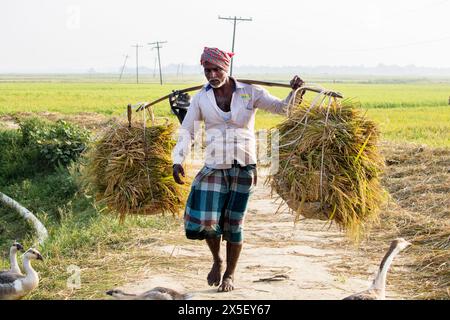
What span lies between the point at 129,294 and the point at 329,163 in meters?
1.61

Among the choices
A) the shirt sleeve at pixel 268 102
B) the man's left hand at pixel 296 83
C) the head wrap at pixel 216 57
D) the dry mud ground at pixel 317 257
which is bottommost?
the dry mud ground at pixel 317 257

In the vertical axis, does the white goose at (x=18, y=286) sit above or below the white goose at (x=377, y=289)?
below

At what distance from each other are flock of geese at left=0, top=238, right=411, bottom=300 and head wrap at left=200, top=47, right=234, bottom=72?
1.52 meters

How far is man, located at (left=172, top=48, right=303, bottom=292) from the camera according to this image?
436 centimetres

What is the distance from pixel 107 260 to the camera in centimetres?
569

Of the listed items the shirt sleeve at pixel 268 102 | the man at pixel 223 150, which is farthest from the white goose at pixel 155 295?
the shirt sleeve at pixel 268 102

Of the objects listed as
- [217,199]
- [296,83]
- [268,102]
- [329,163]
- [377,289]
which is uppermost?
[296,83]

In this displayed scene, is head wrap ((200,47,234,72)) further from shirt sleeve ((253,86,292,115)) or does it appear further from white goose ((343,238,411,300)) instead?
white goose ((343,238,411,300))

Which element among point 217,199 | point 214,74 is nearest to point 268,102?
point 214,74

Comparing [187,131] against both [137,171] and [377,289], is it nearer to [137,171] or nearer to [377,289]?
[137,171]

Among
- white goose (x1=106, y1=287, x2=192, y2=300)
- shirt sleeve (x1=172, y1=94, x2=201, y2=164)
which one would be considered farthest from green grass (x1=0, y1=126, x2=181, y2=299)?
shirt sleeve (x1=172, y1=94, x2=201, y2=164)

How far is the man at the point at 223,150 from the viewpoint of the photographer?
4.36 m

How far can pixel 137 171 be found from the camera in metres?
5.09

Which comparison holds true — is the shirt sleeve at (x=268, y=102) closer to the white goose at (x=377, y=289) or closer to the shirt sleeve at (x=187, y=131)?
the shirt sleeve at (x=187, y=131)
